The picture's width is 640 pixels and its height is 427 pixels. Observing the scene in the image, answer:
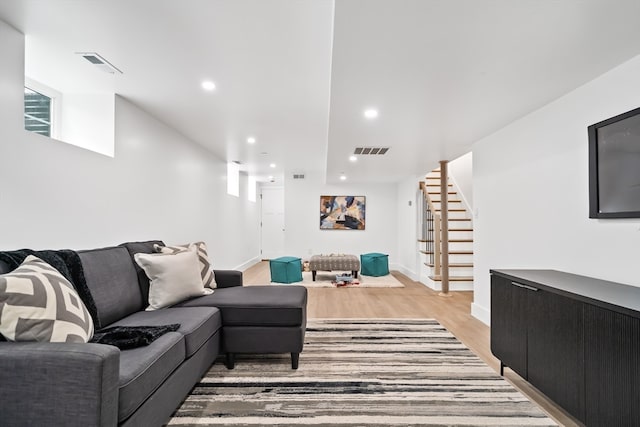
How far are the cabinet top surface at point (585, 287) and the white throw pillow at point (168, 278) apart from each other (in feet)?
7.86

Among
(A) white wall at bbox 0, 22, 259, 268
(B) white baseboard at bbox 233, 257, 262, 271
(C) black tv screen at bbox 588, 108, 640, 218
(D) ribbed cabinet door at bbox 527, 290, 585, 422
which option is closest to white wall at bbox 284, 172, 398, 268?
(B) white baseboard at bbox 233, 257, 262, 271

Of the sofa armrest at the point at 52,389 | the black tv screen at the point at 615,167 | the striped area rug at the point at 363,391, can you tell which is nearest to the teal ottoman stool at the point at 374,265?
the striped area rug at the point at 363,391

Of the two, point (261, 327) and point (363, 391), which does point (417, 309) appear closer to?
point (363, 391)

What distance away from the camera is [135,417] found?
1.34 meters

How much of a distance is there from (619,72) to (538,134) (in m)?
0.77

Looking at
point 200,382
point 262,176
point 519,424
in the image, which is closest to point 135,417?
point 200,382

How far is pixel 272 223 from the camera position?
941 cm

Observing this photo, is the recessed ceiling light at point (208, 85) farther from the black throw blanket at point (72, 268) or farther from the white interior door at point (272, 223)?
the white interior door at point (272, 223)

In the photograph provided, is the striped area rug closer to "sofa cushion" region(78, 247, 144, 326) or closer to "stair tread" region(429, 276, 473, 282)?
"sofa cushion" region(78, 247, 144, 326)

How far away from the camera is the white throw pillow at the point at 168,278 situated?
235 cm

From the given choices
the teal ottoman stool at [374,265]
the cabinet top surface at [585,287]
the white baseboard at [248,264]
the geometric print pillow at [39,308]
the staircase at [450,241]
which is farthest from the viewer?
the white baseboard at [248,264]

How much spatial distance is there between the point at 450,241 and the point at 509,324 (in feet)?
11.4

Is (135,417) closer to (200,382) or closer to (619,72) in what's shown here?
(200,382)

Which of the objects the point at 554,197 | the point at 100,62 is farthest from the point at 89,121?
the point at 554,197
